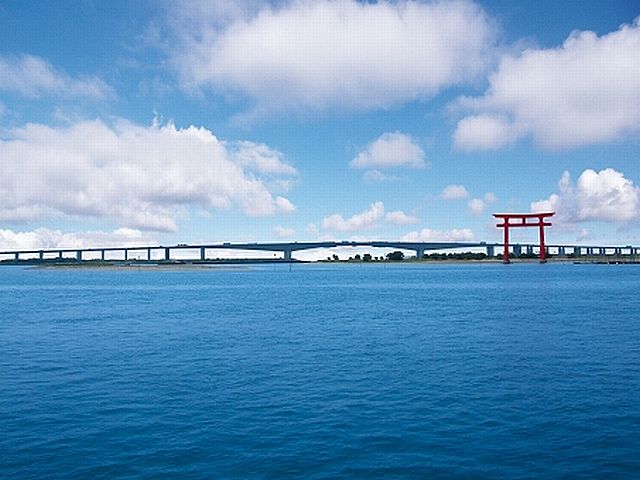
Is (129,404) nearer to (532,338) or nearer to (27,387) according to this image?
(27,387)

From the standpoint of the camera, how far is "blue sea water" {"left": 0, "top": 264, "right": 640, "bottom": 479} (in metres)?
12.5

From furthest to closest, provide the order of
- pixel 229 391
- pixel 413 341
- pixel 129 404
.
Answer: pixel 413 341 → pixel 229 391 → pixel 129 404

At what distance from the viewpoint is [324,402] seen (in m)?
17.1

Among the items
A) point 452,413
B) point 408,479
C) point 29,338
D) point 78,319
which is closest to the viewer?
point 408,479

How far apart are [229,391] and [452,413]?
24.6 feet

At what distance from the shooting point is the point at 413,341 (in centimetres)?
2897

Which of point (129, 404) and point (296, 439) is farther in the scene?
point (129, 404)

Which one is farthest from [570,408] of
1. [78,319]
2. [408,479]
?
[78,319]

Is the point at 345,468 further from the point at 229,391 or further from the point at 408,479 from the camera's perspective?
the point at 229,391

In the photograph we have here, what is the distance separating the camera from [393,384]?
63.5 feet

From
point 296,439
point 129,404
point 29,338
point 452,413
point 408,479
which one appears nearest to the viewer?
point 408,479

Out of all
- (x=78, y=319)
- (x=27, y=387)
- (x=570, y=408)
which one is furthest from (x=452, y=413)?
(x=78, y=319)

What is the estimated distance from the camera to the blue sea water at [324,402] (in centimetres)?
1251

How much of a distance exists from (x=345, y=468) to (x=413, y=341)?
684 inches
